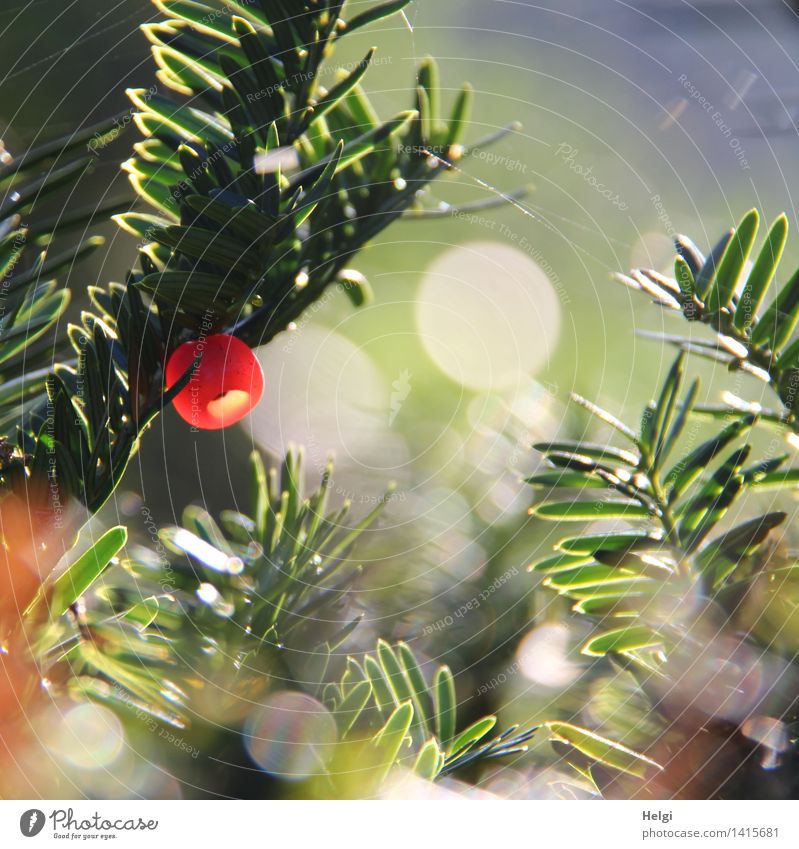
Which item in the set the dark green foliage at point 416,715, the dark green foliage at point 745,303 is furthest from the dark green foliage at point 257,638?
the dark green foliage at point 745,303

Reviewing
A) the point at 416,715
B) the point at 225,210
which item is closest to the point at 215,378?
the point at 225,210

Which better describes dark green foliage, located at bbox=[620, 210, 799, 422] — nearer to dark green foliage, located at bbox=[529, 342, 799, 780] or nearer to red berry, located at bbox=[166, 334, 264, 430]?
dark green foliage, located at bbox=[529, 342, 799, 780]

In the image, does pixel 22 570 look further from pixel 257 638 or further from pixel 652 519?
pixel 652 519

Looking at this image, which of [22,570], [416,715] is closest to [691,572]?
[416,715]

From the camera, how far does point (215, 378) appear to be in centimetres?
25

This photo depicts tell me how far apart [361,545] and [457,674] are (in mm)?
94

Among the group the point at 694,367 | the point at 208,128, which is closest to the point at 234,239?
the point at 208,128

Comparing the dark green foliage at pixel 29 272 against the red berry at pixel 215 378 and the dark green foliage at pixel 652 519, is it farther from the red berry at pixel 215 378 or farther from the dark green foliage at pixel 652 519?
the dark green foliage at pixel 652 519

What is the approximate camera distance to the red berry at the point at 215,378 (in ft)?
0.79

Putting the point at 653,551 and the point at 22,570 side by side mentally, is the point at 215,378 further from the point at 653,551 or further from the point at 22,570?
the point at 653,551

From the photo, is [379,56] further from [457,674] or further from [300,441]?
[457,674]

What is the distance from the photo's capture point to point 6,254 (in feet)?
0.85

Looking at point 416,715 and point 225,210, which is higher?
point 225,210

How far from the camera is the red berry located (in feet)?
0.79
